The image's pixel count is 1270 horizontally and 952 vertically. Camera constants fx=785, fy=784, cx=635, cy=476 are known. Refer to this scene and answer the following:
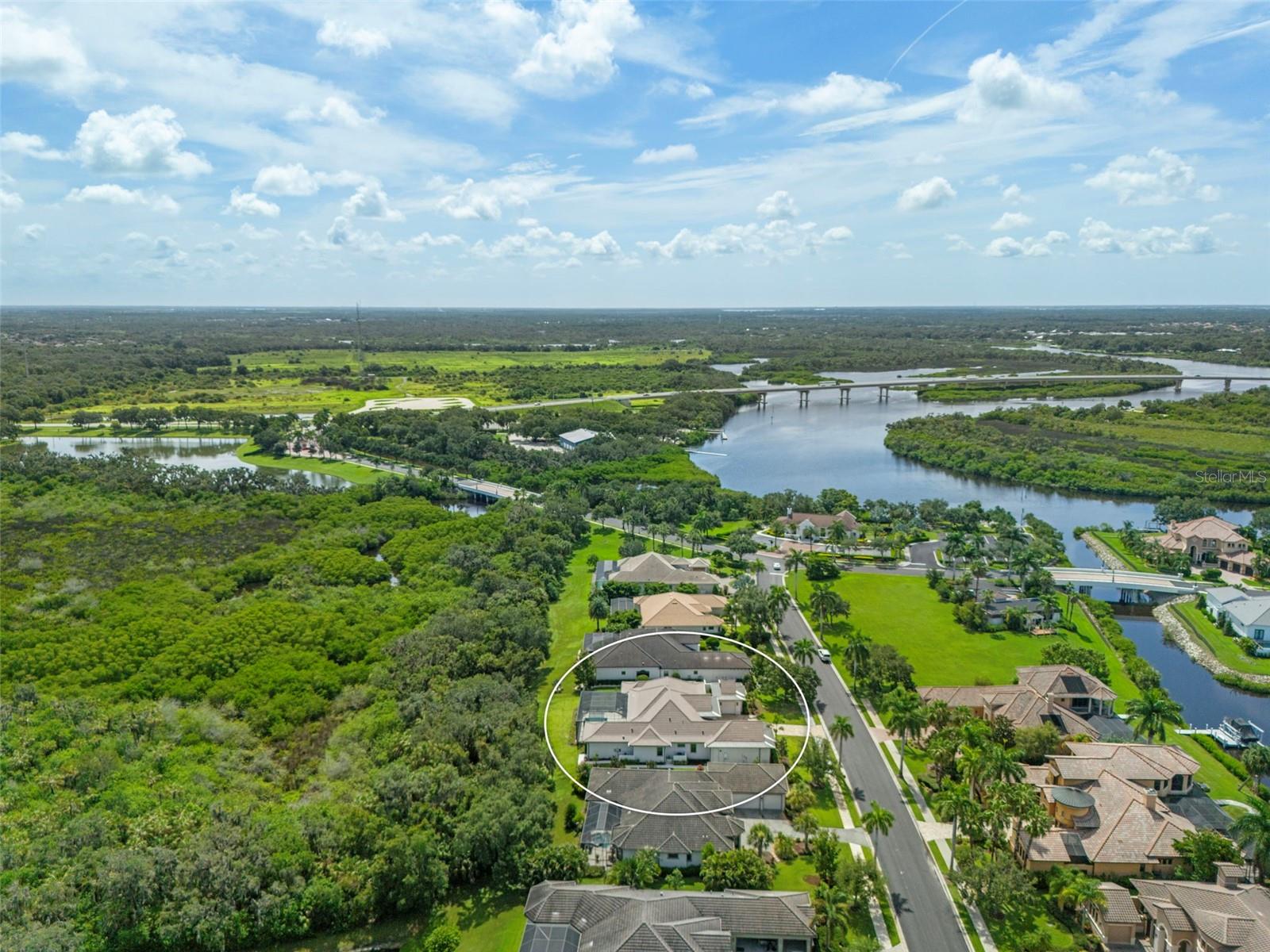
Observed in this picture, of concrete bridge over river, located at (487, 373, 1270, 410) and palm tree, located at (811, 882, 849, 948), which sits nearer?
palm tree, located at (811, 882, 849, 948)

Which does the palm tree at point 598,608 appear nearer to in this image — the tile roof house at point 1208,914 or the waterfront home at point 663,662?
the waterfront home at point 663,662

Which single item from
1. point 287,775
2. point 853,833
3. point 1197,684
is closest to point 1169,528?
point 1197,684

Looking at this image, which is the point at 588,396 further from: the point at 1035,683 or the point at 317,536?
the point at 1035,683

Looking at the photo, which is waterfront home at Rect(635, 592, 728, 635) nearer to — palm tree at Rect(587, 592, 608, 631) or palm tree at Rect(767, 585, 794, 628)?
palm tree at Rect(587, 592, 608, 631)

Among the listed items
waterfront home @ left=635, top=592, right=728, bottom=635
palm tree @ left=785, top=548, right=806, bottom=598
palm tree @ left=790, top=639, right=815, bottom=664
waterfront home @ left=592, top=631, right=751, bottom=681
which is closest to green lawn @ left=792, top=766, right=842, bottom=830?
palm tree @ left=790, top=639, right=815, bottom=664

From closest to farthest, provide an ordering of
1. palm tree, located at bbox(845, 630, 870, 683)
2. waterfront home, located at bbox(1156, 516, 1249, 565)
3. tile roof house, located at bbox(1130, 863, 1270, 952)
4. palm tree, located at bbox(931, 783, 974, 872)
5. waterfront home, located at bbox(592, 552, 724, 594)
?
1. tile roof house, located at bbox(1130, 863, 1270, 952)
2. palm tree, located at bbox(931, 783, 974, 872)
3. palm tree, located at bbox(845, 630, 870, 683)
4. waterfront home, located at bbox(592, 552, 724, 594)
5. waterfront home, located at bbox(1156, 516, 1249, 565)

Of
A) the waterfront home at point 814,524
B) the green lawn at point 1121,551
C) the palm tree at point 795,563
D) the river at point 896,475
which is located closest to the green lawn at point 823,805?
the river at point 896,475

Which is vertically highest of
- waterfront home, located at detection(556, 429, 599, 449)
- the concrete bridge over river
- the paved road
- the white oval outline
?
the concrete bridge over river
